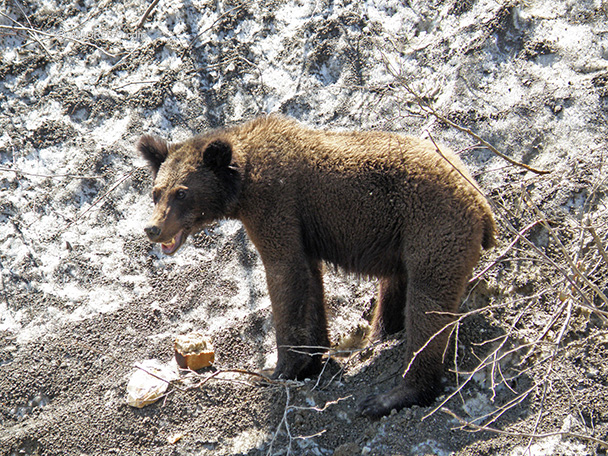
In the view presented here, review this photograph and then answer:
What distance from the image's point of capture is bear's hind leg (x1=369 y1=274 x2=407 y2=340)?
5.58 metres

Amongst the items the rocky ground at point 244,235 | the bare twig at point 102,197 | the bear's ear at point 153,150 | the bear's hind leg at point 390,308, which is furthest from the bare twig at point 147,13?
the bear's hind leg at point 390,308

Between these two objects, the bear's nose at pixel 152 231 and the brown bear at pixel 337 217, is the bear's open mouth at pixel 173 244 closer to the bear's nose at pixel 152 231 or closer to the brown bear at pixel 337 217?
the brown bear at pixel 337 217

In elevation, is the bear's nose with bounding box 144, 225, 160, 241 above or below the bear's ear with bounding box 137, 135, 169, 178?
below

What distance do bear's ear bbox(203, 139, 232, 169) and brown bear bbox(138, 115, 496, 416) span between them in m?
0.01

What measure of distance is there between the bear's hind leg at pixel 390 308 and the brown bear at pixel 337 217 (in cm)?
1

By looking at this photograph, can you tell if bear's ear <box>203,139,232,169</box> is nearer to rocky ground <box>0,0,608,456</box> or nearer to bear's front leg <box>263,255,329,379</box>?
bear's front leg <box>263,255,329,379</box>

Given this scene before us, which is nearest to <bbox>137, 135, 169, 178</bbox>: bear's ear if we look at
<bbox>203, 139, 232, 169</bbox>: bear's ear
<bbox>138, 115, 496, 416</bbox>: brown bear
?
<bbox>138, 115, 496, 416</bbox>: brown bear

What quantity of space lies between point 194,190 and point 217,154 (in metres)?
0.39

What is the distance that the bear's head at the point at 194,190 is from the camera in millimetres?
5285

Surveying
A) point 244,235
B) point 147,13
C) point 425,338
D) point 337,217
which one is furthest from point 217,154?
point 147,13

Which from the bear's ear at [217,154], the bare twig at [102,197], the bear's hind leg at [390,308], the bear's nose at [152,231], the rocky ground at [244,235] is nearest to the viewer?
the rocky ground at [244,235]

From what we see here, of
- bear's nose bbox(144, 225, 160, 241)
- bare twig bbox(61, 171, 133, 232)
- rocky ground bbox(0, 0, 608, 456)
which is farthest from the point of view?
bare twig bbox(61, 171, 133, 232)

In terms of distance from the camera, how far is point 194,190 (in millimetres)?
5395

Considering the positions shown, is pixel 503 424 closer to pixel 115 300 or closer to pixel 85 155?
pixel 115 300
